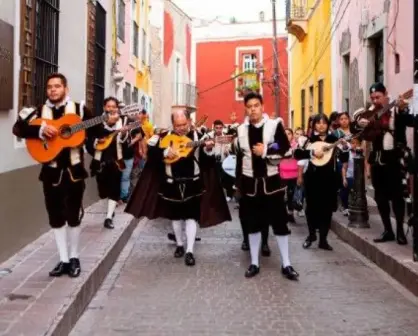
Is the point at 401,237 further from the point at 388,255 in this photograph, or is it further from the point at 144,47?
A: the point at 144,47

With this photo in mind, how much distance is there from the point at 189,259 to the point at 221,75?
1278 inches

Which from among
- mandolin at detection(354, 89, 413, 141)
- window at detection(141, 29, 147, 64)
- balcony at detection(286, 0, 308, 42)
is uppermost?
balcony at detection(286, 0, 308, 42)

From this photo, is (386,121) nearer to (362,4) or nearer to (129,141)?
(129,141)

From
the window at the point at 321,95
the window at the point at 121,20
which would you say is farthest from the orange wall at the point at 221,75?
the window at the point at 121,20

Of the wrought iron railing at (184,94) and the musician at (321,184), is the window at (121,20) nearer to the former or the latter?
the musician at (321,184)

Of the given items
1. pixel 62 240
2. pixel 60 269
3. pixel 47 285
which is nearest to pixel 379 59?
pixel 62 240

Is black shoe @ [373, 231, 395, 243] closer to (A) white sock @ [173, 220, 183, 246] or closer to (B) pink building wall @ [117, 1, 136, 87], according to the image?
(A) white sock @ [173, 220, 183, 246]

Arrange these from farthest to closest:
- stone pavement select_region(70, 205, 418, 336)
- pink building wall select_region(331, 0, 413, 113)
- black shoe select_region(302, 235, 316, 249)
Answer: pink building wall select_region(331, 0, 413, 113), black shoe select_region(302, 235, 316, 249), stone pavement select_region(70, 205, 418, 336)

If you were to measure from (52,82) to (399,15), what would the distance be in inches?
268

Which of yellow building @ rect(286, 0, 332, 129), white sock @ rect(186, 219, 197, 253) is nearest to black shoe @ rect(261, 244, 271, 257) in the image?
white sock @ rect(186, 219, 197, 253)

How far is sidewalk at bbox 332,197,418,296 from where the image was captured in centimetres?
619

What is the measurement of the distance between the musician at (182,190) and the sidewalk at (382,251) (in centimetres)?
178

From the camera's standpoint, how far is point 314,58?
65.4ft

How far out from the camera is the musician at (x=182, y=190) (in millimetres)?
7406
